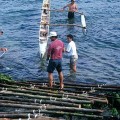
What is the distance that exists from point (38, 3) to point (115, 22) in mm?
10324

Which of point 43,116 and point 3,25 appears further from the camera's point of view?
point 3,25

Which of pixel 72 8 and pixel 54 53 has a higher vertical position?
pixel 72 8

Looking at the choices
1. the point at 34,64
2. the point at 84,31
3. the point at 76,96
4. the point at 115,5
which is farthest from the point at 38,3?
the point at 76,96

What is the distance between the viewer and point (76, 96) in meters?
15.3

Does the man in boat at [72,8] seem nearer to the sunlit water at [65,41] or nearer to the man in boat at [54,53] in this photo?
the sunlit water at [65,41]

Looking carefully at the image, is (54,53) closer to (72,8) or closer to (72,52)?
(72,52)

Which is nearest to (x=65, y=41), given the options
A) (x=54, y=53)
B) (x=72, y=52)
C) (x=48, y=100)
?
(x=72, y=52)

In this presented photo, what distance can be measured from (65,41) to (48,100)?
12.6 m

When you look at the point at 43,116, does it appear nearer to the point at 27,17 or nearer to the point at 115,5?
the point at 27,17

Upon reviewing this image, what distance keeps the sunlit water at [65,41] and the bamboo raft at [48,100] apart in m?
3.57

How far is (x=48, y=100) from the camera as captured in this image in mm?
14805

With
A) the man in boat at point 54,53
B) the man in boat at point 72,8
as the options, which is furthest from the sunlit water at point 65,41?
the man in boat at point 54,53

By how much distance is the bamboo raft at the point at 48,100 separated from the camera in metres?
13.8

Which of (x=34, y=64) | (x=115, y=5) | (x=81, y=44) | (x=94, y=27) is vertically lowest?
(x=34, y=64)
